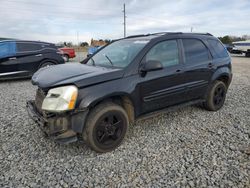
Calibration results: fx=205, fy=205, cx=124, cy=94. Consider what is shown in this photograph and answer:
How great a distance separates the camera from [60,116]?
2.67m

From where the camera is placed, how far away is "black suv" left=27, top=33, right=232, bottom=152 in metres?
2.69

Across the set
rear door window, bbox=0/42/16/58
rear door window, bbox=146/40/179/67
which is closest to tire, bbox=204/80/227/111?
rear door window, bbox=146/40/179/67

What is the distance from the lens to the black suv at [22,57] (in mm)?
7492

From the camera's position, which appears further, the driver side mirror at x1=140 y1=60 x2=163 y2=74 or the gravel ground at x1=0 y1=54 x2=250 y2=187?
the driver side mirror at x1=140 y1=60 x2=163 y2=74

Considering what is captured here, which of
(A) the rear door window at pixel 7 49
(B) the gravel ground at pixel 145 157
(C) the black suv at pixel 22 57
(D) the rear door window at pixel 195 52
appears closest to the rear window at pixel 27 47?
(C) the black suv at pixel 22 57

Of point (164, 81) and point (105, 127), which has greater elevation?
point (164, 81)

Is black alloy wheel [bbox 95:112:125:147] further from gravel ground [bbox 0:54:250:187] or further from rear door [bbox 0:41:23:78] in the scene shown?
rear door [bbox 0:41:23:78]

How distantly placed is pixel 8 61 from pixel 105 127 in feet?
20.5

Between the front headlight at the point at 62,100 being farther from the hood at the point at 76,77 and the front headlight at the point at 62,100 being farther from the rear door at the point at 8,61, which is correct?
the rear door at the point at 8,61

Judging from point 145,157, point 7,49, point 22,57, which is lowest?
point 145,157

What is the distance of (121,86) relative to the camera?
9.71 ft

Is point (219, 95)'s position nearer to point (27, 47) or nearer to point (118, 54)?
point (118, 54)

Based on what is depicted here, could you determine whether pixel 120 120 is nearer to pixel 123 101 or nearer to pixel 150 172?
pixel 123 101

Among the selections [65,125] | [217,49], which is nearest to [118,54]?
[65,125]
